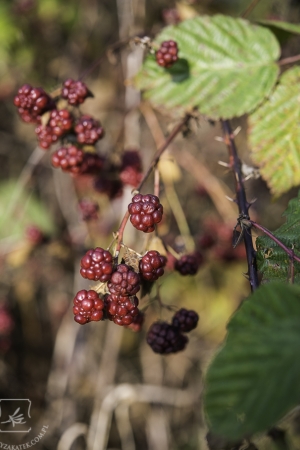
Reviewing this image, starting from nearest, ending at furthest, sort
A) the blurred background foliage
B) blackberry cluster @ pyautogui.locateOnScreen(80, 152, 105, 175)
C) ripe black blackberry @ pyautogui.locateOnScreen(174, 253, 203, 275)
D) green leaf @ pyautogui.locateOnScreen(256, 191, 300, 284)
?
1. green leaf @ pyautogui.locateOnScreen(256, 191, 300, 284)
2. ripe black blackberry @ pyautogui.locateOnScreen(174, 253, 203, 275)
3. blackberry cluster @ pyautogui.locateOnScreen(80, 152, 105, 175)
4. the blurred background foliage

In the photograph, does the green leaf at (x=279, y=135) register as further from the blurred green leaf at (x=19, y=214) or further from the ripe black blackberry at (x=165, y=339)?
the blurred green leaf at (x=19, y=214)

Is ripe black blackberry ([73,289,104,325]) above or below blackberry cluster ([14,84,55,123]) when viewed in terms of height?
below

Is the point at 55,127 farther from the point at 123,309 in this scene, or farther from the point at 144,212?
the point at 123,309

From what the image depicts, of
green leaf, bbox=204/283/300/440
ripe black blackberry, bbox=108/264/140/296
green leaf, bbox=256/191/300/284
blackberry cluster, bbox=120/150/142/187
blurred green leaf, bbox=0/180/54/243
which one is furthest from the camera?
blurred green leaf, bbox=0/180/54/243

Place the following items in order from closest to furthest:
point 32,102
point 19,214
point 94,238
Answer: point 32,102, point 94,238, point 19,214

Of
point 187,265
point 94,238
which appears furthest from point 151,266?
point 94,238

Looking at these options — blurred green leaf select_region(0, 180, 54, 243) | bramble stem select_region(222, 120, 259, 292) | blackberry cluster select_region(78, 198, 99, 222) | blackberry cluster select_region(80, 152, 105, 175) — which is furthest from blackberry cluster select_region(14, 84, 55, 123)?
blurred green leaf select_region(0, 180, 54, 243)

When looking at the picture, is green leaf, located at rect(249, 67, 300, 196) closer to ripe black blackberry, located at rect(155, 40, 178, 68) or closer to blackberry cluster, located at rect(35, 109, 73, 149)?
ripe black blackberry, located at rect(155, 40, 178, 68)
